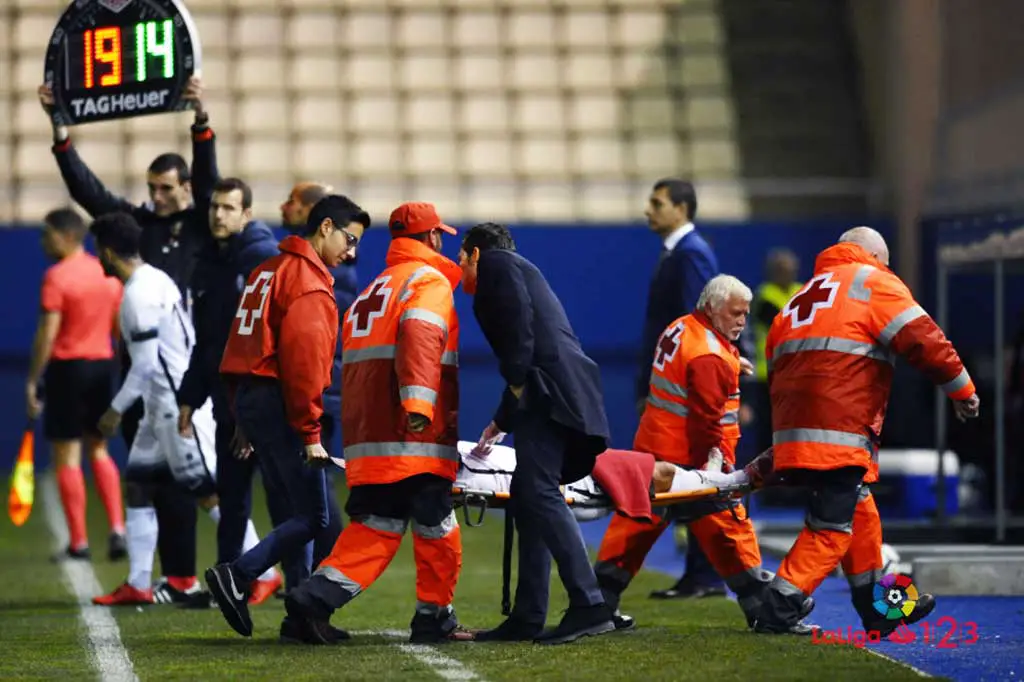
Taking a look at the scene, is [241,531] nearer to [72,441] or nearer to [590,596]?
[590,596]

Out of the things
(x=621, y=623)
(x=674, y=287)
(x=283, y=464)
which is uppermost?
(x=674, y=287)

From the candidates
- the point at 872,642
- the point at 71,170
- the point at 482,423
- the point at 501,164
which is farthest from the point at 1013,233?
the point at 501,164

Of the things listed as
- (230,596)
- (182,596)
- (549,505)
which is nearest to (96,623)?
(182,596)

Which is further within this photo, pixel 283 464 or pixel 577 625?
pixel 283 464

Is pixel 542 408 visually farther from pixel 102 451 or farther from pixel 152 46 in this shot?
pixel 102 451

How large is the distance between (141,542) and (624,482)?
307 centimetres

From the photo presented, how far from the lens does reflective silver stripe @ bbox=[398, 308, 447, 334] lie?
776 centimetres

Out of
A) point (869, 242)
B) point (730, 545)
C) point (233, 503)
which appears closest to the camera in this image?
point (869, 242)

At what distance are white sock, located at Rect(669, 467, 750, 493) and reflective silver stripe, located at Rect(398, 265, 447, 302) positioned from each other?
1.31 metres

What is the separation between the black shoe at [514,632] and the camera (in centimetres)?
810

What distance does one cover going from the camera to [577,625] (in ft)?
25.8

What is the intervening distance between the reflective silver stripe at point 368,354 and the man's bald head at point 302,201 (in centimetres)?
196

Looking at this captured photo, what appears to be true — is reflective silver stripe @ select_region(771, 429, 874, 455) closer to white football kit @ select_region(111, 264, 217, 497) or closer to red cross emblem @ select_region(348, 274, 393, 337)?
red cross emblem @ select_region(348, 274, 393, 337)

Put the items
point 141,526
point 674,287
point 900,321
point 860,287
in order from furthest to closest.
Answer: point 141,526
point 674,287
point 860,287
point 900,321
